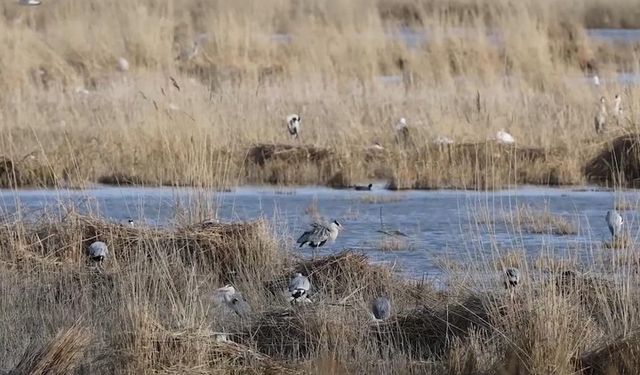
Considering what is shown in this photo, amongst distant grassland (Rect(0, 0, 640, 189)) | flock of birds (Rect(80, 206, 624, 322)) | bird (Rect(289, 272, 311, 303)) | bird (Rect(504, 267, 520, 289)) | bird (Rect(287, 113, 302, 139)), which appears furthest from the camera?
bird (Rect(287, 113, 302, 139))

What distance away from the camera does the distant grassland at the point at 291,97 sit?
12.5 m

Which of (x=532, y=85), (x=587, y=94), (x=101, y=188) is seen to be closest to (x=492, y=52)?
(x=532, y=85)

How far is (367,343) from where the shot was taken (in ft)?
20.8

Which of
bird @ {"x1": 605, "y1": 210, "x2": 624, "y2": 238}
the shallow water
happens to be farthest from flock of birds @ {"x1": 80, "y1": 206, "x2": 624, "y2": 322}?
the shallow water

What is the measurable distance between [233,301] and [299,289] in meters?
0.35

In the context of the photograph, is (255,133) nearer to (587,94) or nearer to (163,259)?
(587,94)

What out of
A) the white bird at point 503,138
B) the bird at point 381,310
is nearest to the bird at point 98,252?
the bird at point 381,310

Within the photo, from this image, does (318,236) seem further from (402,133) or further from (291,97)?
(291,97)

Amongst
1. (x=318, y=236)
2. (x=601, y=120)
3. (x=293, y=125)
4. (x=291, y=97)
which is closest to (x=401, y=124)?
(x=293, y=125)

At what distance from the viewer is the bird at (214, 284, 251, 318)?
6930mm

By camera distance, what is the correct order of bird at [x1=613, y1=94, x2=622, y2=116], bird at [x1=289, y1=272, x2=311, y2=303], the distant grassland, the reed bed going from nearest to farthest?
the reed bed < bird at [x1=289, y1=272, x2=311, y2=303] < the distant grassland < bird at [x1=613, y1=94, x2=622, y2=116]

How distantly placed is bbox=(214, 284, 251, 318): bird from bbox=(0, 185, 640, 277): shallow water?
130 cm

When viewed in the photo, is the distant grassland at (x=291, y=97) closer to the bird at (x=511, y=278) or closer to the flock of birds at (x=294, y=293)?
the flock of birds at (x=294, y=293)

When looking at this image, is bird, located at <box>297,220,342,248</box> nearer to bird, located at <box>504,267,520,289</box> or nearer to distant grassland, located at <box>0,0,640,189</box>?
distant grassland, located at <box>0,0,640,189</box>
